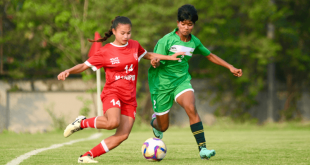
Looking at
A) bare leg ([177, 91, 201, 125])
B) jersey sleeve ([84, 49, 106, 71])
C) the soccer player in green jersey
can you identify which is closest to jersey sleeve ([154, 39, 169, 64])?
the soccer player in green jersey

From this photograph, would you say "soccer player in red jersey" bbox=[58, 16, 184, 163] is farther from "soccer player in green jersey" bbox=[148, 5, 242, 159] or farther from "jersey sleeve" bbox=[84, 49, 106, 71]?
"soccer player in green jersey" bbox=[148, 5, 242, 159]

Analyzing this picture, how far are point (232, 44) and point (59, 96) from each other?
28.0ft

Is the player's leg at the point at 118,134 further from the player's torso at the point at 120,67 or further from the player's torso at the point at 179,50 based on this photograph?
the player's torso at the point at 179,50

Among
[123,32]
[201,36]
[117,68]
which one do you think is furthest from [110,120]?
[201,36]

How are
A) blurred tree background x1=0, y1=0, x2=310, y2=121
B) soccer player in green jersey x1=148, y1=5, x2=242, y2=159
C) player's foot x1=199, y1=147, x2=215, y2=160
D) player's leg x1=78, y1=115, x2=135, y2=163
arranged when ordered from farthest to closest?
blurred tree background x1=0, y1=0, x2=310, y2=121 → soccer player in green jersey x1=148, y1=5, x2=242, y2=159 → player's foot x1=199, y1=147, x2=215, y2=160 → player's leg x1=78, y1=115, x2=135, y2=163

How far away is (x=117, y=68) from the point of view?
5.59 meters

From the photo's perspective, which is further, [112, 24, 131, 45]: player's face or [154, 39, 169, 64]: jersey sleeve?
[154, 39, 169, 64]: jersey sleeve

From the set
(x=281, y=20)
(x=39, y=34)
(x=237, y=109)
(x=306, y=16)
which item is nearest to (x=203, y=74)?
(x=237, y=109)

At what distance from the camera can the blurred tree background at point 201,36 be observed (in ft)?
58.7

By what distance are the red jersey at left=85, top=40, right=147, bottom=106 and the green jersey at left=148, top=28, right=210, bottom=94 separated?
96cm

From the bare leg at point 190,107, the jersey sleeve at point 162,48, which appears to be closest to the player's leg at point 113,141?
the bare leg at point 190,107

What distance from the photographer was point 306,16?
69.9ft

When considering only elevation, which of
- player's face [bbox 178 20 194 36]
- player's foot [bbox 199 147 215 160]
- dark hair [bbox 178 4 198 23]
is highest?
dark hair [bbox 178 4 198 23]

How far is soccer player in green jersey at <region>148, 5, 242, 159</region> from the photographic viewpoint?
6.21 metres
